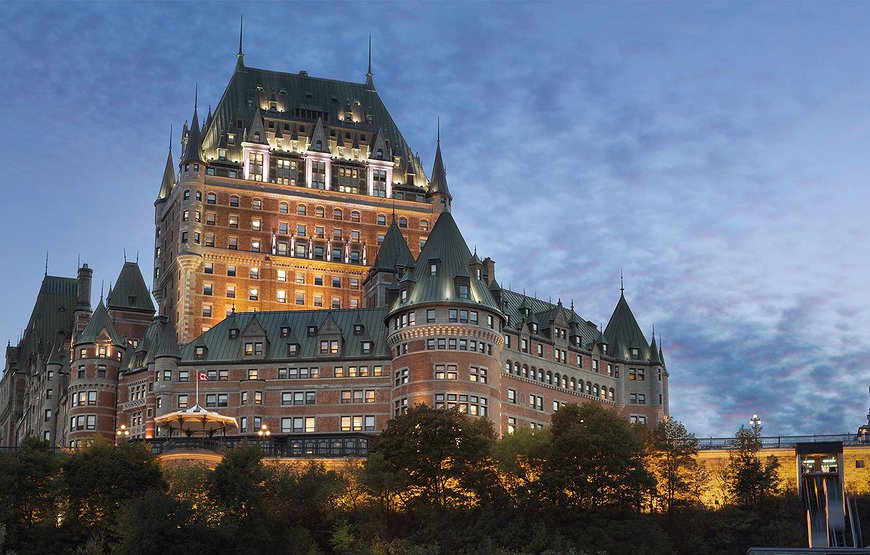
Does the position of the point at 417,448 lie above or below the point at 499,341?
below

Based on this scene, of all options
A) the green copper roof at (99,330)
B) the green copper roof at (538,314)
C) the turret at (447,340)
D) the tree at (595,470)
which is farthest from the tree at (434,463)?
the green copper roof at (99,330)

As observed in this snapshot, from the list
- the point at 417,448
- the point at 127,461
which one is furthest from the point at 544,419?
the point at 127,461

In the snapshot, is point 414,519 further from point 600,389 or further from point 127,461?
point 600,389

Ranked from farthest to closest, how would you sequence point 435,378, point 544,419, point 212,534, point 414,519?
point 544,419, point 435,378, point 414,519, point 212,534

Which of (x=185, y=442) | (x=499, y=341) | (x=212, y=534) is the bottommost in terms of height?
(x=212, y=534)

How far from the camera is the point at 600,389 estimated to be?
188625 mm

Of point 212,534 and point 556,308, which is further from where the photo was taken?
point 556,308

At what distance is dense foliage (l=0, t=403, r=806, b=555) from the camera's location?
139125mm

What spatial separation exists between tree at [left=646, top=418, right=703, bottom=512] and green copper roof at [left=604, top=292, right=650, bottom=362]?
34.8m

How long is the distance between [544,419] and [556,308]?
1452cm

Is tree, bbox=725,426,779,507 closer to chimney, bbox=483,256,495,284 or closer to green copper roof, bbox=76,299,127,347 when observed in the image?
chimney, bbox=483,256,495,284

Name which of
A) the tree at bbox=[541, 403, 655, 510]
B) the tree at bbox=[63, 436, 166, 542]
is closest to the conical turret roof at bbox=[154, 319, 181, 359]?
the tree at bbox=[63, 436, 166, 542]

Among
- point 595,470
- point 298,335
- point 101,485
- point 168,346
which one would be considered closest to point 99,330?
point 168,346

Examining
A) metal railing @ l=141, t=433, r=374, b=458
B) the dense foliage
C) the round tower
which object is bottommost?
the dense foliage
